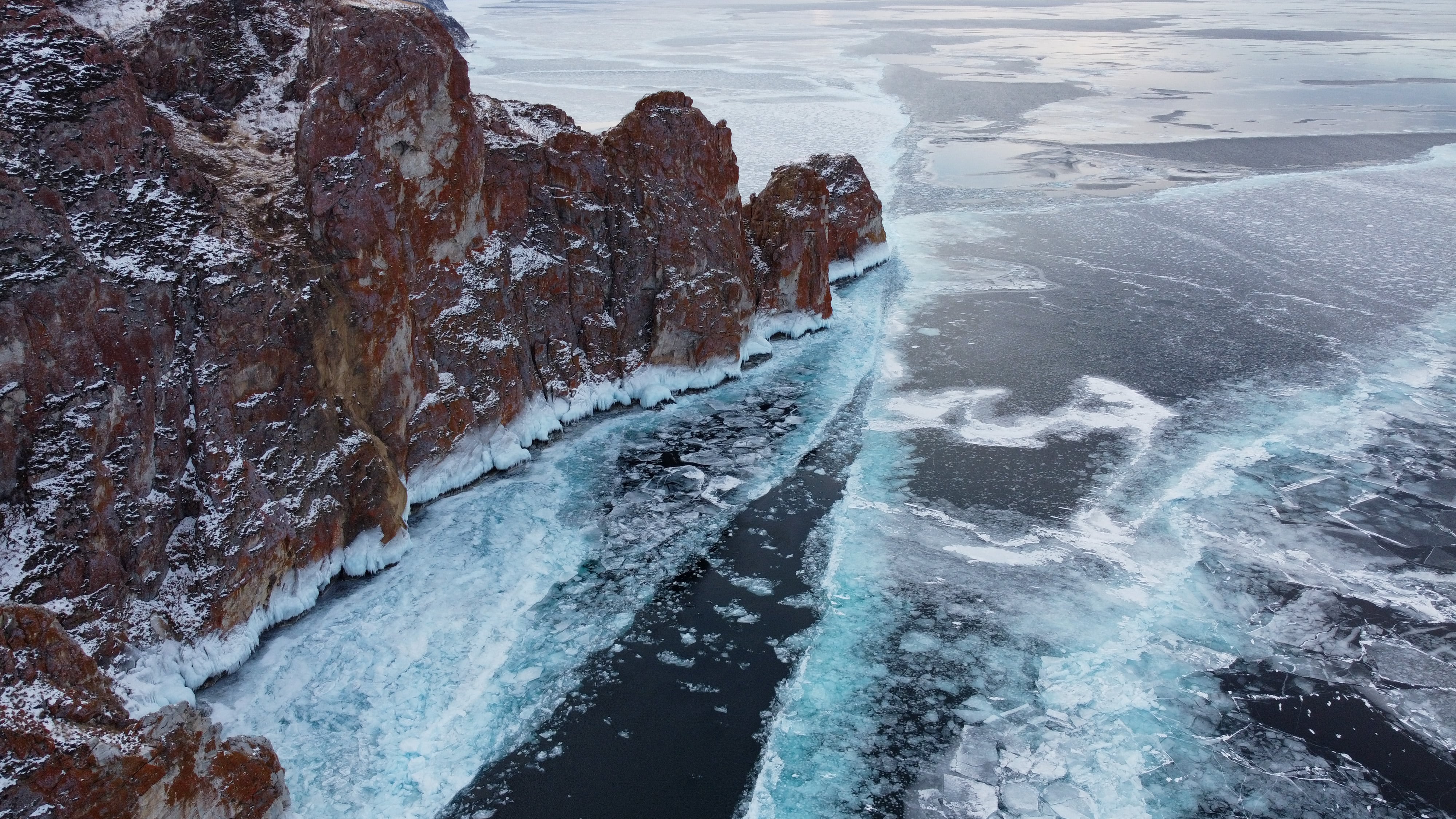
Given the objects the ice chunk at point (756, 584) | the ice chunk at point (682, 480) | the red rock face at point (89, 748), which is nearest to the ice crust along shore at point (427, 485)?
the red rock face at point (89, 748)

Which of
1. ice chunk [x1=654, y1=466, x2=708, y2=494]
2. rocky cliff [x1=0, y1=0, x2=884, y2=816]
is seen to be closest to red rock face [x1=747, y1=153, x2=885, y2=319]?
rocky cliff [x1=0, y1=0, x2=884, y2=816]

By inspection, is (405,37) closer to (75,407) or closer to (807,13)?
(75,407)

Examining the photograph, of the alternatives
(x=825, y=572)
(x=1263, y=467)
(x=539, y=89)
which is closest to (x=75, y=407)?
(x=825, y=572)

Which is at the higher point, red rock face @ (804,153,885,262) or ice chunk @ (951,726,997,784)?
red rock face @ (804,153,885,262)

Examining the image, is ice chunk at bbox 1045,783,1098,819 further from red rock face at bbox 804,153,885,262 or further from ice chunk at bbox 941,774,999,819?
red rock face at bbox 804,153,885,262

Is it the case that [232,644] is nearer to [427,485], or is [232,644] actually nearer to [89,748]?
[89,748]
